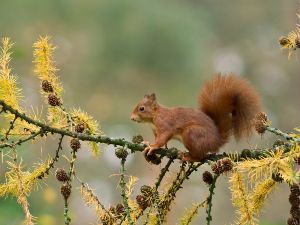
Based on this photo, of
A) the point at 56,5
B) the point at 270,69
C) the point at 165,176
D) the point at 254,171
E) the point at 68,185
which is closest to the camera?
the point at 254,171

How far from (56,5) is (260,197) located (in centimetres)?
1080

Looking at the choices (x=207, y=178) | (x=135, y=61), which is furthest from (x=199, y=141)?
(x=135, y=61)

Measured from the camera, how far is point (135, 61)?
11766 mm

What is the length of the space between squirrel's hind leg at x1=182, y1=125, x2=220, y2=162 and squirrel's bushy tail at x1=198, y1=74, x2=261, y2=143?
5 centimetres

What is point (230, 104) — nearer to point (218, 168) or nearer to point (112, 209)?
point (112, 209)

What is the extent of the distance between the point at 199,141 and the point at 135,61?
10367 mm

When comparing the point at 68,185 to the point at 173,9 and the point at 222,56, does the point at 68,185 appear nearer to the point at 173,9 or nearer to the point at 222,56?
the point at 173,9

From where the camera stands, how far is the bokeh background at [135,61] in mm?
10844

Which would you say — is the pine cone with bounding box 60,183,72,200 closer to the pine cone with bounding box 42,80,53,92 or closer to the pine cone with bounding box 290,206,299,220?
the pine cone with bounding box 42,80,53,92

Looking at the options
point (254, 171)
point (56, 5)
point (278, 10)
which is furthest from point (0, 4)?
point (254, 171)

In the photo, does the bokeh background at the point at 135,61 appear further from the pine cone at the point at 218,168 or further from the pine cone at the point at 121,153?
the pine cone at the point at 218,168

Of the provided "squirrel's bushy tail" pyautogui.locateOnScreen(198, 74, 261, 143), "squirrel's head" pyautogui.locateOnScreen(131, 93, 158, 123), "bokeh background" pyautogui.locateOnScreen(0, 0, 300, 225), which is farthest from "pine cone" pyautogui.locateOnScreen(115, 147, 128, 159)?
"bokeh background" pyautogui.locateOnScreen(0, 0, 300, 225)

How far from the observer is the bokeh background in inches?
427

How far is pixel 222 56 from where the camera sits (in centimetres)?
1325
